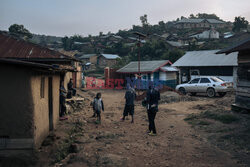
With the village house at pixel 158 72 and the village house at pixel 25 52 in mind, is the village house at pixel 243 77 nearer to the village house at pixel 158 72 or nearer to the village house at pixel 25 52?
the village house at pixel 25 52

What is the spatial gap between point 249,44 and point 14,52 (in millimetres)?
9326

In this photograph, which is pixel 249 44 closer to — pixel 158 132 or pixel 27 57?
pixel 158 132

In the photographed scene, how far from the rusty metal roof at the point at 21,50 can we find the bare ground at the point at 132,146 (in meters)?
A: 2.73

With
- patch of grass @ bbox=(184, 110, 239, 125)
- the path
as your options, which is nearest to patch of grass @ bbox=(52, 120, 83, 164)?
the path

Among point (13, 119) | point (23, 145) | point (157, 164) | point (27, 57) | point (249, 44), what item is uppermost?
point (249, 44)

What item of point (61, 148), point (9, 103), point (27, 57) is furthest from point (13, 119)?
point (27, 57)

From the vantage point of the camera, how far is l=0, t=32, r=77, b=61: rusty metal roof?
7077 millimetres

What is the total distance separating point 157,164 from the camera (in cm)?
502

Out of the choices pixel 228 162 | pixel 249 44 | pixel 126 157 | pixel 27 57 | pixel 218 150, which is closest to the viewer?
pixel 228 162

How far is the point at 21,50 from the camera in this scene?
7484 millimetres

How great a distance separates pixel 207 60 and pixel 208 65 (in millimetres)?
1133

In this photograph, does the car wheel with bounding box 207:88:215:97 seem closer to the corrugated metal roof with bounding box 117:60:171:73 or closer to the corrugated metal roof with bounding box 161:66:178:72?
the corrugated metal roof with bounding box 161:66:178:72

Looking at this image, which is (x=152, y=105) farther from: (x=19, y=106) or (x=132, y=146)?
(x=19, y=106)

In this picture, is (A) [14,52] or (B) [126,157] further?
(A) [14,52]
